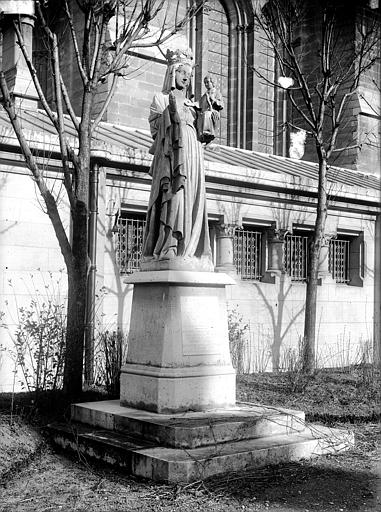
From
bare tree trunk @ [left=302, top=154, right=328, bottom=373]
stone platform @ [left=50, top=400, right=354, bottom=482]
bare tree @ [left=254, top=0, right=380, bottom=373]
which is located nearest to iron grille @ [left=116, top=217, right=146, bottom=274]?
bare tree trunk @ [left=302, top=154, right=328, bottom=373]

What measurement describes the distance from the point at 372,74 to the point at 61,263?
13030mm

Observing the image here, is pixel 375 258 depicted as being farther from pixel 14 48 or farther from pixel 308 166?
pixel 14 48

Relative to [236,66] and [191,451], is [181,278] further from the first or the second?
[236,66]

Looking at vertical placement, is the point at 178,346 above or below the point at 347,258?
below

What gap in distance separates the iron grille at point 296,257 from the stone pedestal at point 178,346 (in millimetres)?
7182

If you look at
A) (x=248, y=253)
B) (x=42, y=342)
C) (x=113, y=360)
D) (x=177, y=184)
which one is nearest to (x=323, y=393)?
(x=113, y=360)

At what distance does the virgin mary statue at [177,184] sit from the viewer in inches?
298

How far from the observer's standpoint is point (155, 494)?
5852 mm

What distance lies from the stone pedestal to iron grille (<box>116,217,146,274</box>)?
440 centimetres

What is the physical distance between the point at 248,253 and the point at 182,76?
6.82 metres

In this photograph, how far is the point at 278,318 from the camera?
14062 mm

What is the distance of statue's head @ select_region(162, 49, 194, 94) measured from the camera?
25.5 ft

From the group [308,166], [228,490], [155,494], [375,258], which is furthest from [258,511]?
[308,166]

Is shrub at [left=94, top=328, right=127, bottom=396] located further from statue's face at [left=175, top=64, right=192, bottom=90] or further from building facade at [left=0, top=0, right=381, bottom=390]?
statue's face at [left=175, top=64, right=192, bottom=90]
